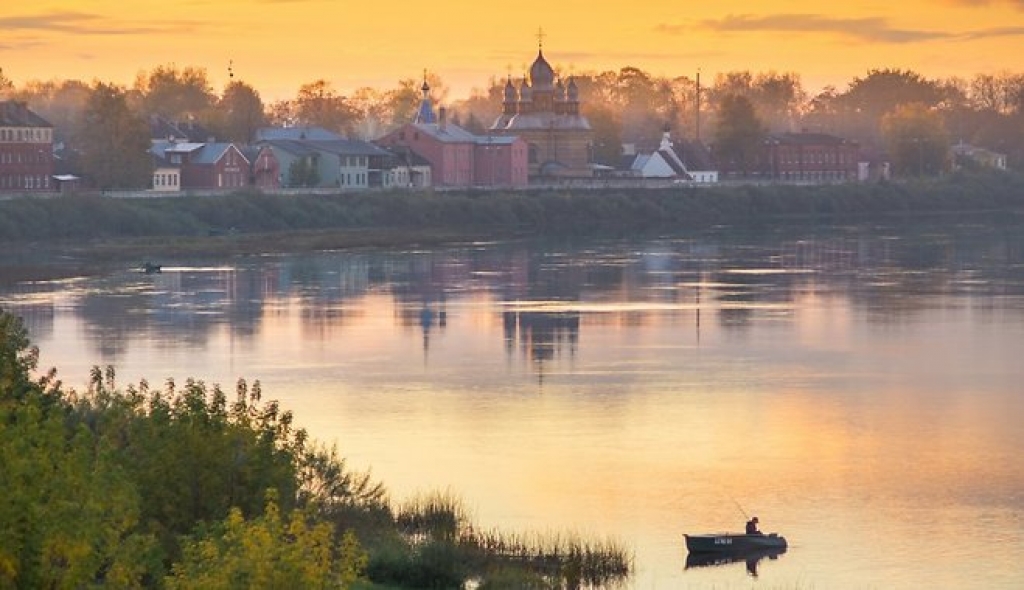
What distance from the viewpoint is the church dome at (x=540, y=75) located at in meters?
165

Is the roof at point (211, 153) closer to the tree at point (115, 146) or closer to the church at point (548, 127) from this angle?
the tree at point (115, 146)

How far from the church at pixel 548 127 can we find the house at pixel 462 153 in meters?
4.00

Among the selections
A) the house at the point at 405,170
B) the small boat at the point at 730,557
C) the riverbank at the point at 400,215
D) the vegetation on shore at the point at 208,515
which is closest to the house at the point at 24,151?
the riverbank at the point at 400,215

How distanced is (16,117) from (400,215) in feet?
74.6

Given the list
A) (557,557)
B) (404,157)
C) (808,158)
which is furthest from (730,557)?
(808,158)

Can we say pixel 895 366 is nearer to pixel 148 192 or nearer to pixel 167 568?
pixel 167 568

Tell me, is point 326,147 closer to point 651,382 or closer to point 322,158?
point 322,158

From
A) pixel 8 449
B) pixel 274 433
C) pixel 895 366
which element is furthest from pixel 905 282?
pixel 8 449

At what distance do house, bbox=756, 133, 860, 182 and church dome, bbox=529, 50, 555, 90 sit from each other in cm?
2043

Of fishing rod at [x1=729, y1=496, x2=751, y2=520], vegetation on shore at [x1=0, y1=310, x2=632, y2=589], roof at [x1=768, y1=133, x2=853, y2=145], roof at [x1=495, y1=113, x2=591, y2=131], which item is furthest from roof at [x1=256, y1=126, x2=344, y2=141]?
fishing rod at [x1=729, y1=496, x2=751, y2=520]

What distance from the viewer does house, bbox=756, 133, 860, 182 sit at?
6923 inches

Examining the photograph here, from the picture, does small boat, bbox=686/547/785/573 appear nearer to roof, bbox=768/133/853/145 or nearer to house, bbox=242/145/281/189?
house, bbox=242/145/281/189

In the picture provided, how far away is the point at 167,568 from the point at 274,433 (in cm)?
237

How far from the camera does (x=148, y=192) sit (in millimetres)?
115500
